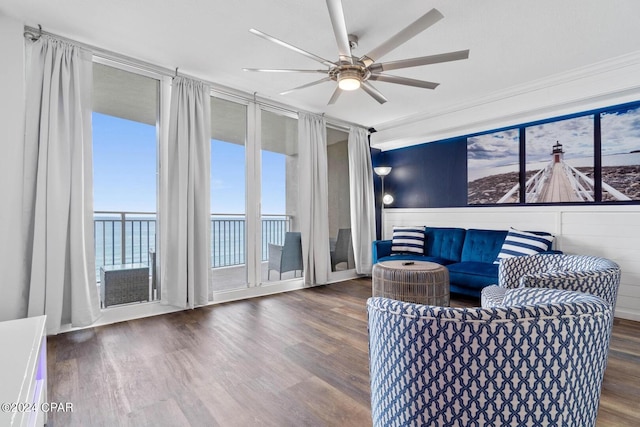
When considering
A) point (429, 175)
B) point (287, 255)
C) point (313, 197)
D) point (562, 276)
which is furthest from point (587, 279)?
point (429, 175)

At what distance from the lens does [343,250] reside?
5016 mm

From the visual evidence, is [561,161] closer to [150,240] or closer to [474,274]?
[474,274]

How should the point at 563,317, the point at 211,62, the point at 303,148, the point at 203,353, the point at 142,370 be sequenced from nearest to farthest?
the point at 563,317, the point at 142,370, the point at 203,353, the point at 211,62, the point at 303,148

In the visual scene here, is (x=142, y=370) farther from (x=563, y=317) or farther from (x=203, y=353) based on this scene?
(x=563, y=317)

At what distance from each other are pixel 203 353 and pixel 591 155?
4376 mm

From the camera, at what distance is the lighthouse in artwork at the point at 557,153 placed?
3.56 metres

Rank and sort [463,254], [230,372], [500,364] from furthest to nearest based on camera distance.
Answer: [463,254] → [230,372] → [500,364]

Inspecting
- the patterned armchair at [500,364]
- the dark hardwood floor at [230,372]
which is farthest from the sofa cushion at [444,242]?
the patterned armchair at [500,364]

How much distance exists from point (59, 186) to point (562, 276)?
371 centimetres

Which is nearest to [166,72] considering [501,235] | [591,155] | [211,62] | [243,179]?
[211,62]

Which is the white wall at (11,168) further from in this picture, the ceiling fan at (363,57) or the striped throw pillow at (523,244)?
the striped throw pillow at (523,244)

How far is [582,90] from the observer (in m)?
3.16

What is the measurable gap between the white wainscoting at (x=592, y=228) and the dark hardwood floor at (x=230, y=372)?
15.7 inches

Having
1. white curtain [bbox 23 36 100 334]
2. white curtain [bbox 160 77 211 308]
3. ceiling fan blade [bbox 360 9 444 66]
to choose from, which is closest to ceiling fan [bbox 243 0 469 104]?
ceiling fan blade [bbox 360 9 444 66]
